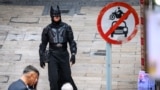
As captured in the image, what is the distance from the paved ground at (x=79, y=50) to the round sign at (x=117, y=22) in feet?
8.27

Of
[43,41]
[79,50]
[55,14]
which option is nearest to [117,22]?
[55,14]

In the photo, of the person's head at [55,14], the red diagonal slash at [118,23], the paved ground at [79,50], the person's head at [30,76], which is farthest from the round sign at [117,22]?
the paved ground at [79,50]

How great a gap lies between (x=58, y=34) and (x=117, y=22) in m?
1.99

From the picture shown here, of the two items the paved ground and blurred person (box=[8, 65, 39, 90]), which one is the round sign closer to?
blurred person (box=[8, 65, 39, 90])

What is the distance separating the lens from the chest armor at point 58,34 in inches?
343

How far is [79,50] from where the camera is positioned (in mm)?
10859

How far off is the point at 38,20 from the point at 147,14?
7.79m

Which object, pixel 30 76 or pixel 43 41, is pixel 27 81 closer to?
pixel 30 76

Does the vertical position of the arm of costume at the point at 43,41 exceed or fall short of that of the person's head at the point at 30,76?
it exceeds it

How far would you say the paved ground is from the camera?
9.77m

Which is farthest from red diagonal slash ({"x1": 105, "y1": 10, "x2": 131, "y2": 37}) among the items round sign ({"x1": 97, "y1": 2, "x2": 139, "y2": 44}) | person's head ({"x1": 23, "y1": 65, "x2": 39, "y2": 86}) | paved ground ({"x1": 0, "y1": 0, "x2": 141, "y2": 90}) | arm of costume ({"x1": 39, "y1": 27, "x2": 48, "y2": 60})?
paved ground ({"x1": 0, "y1": 0, "x2": 141, "y2": 90})

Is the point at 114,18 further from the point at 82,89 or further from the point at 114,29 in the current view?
the point at 82,89

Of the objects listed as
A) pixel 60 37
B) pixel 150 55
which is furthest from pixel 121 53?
pixel 150 55

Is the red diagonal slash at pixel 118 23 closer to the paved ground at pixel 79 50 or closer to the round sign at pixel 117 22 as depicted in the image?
the round sign at pixel 117 22
